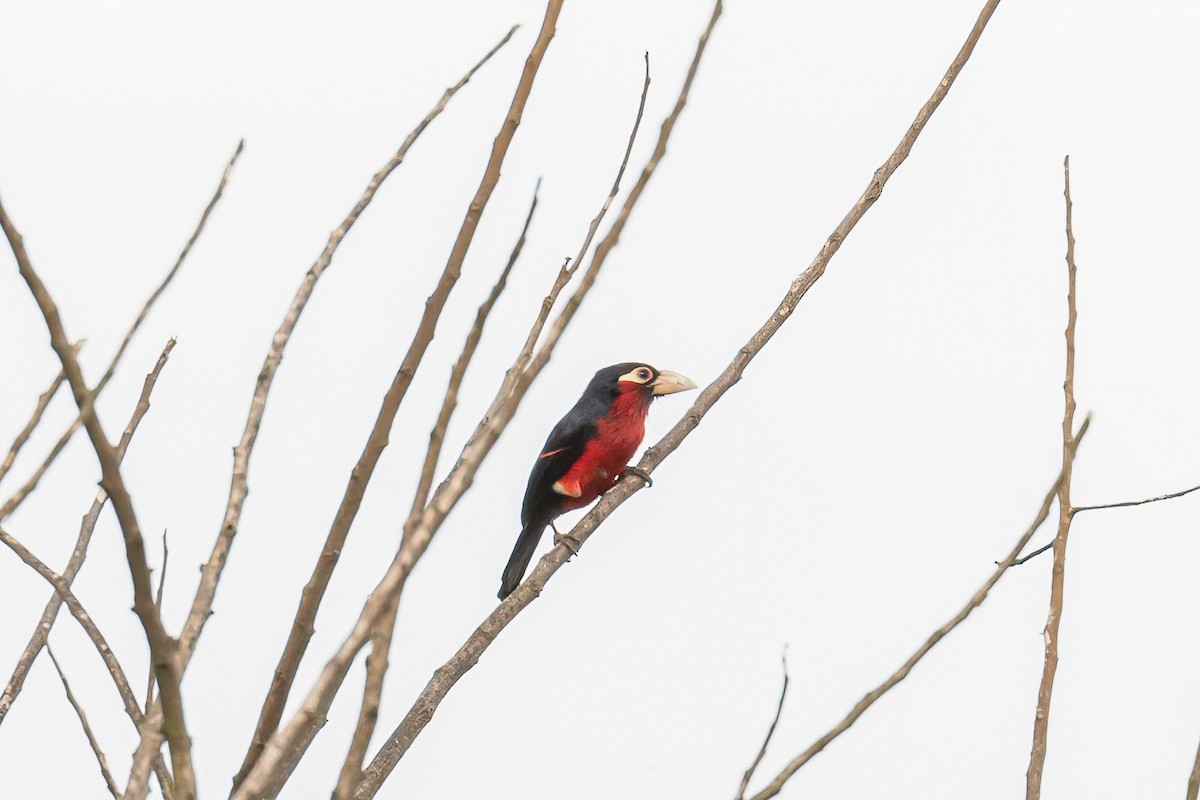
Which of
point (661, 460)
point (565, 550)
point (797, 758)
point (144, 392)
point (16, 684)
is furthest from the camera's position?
point (661, 460)

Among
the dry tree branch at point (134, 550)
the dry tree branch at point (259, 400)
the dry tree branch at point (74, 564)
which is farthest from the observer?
the dry tree branch at point (74, 564)

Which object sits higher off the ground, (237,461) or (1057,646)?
(237,461)

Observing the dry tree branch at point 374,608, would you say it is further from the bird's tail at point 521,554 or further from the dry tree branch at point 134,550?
the bird's tail at point 521,554

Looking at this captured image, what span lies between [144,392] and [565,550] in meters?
1.03

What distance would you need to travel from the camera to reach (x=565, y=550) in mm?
2941

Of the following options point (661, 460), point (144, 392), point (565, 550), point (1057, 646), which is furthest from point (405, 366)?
point (661, 460)

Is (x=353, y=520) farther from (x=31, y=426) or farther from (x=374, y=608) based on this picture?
(x=31, y=426)

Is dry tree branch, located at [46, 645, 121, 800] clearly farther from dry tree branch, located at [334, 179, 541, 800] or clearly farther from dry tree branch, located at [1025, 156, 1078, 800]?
dry tree branch, located at [1025, 156, 1078, 800]

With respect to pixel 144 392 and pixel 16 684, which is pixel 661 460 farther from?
pixel 16 684

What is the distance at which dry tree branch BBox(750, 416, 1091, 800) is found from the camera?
5.72ft

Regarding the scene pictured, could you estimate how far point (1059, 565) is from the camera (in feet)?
7.08

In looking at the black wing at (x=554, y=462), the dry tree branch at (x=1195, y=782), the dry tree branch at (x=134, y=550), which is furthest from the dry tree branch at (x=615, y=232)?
the black wing at (x=554, y=462)

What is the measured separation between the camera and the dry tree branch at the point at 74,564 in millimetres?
2070

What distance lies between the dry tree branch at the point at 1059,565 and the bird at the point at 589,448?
352 centimetres
